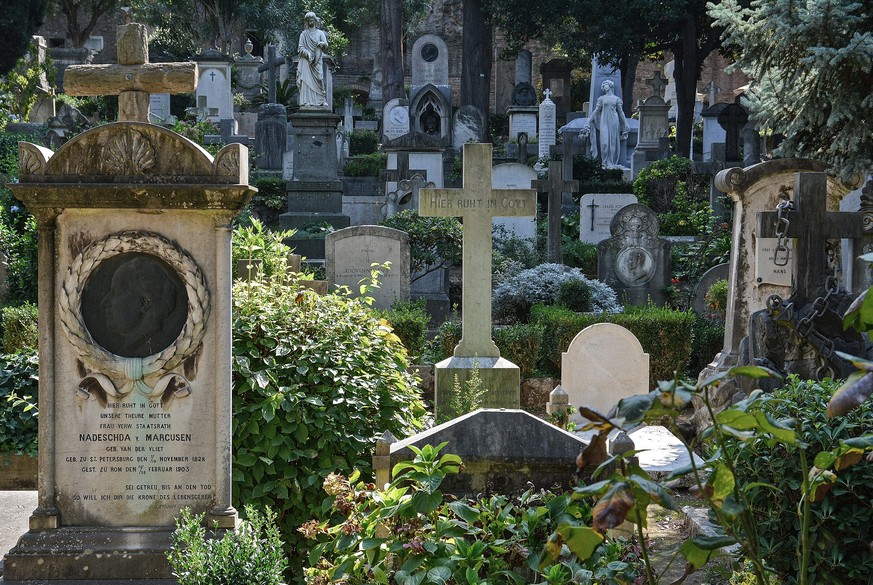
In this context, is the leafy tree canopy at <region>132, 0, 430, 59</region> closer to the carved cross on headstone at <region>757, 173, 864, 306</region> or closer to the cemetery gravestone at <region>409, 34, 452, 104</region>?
the cemetery gravestone at <region>409, 34, 452, 104</region>

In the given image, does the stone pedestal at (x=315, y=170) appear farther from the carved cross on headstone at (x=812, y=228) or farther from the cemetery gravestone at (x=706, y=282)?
the carved cross on headstone at (x=812, y=228)

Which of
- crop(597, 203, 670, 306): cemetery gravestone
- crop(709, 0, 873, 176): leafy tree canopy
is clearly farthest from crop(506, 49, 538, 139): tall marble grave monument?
crop(709, 0, 873, 176): leafy tree canopy

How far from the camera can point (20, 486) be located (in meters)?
7.67

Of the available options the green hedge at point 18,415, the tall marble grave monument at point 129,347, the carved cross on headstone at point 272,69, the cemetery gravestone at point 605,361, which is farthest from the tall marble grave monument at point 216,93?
the tall marble grave monument at point 129,347

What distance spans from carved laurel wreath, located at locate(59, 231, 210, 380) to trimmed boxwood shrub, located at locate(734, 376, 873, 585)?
7.99ft

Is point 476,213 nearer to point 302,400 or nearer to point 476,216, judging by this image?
point 476,216

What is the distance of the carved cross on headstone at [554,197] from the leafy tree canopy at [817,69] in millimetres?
4716

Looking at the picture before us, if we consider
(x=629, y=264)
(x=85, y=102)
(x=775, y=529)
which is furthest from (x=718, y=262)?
(x=85, y=102)

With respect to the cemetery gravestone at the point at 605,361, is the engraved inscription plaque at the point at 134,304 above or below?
above

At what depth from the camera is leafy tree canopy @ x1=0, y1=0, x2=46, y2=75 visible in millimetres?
29000

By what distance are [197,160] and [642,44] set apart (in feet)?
91.1

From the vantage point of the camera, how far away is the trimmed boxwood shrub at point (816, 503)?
13.2ft

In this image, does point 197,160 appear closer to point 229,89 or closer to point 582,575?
point 582,575

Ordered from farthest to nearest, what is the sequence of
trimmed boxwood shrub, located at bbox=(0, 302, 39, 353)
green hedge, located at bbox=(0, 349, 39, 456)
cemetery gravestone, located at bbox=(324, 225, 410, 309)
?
cemetery gravestone, located at bbox=(324, 225, 410, 309)
trimmed boxwood shrub, located at bbox=(0, 302, 39, 353)
green hedge, located at bbox=(0, 349, 39, 456)
